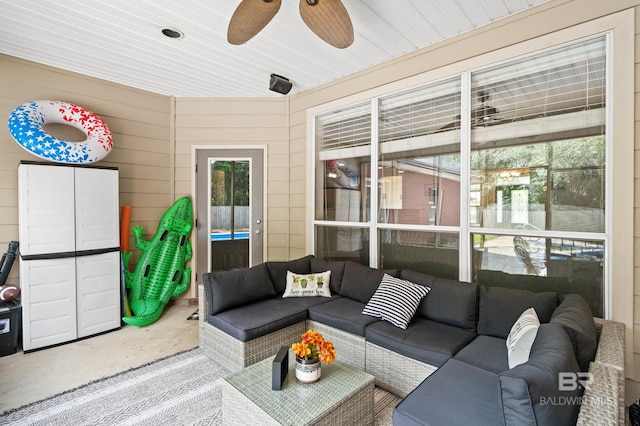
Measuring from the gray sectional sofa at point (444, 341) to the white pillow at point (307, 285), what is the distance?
91 millimetres

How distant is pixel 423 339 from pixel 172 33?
326cm

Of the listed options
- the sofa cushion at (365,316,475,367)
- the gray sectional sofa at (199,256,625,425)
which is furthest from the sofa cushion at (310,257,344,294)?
the sofa cushion at (365,316,475,367)

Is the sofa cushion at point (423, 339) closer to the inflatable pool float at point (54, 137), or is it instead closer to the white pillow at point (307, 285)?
the white pillow at point (307, 285)

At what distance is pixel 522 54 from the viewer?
8.00 feet

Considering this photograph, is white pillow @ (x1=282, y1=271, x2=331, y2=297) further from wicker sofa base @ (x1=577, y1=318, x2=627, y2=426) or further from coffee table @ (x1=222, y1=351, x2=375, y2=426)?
wicker sofa base @ (x1=577, y1=318, x2=627, y2=426)

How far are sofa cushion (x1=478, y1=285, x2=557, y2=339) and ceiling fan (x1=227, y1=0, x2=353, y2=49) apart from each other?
2.16 m

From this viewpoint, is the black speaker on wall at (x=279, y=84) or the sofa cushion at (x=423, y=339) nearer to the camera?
the sofa cushion at (x=423, y=339)

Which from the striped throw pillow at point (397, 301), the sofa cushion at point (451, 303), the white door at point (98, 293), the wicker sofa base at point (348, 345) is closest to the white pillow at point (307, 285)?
the wicker sofa base at point (348, 345)

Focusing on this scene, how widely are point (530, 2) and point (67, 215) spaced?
4.53m

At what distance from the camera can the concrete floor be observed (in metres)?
2.29

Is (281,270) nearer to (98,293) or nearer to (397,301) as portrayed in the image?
(397,301)

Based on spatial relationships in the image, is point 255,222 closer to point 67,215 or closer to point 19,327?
point 67,215

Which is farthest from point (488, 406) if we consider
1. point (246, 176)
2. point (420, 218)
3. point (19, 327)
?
point (19, 327)

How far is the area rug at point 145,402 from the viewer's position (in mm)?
1943
